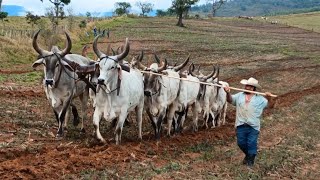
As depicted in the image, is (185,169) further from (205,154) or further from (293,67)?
(293,67)

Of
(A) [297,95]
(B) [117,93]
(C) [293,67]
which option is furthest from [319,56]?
(B) [117,93]

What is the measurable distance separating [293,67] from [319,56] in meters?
A: 8.71

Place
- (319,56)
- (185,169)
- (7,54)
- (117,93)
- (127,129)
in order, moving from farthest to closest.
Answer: (319,56) → (7,54) → (127,129) → (117,93) → (185,169)

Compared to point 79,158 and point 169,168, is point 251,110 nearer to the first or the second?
point 169,168

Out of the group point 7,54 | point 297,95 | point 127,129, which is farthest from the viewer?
point 7,54

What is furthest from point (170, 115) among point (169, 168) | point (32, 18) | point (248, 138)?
point (32, 18)

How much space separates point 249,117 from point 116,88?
290 cm

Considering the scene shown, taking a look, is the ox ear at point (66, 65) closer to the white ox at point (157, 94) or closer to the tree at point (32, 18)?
Result: the white ox at point (157, 94)

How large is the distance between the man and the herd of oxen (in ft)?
6.78

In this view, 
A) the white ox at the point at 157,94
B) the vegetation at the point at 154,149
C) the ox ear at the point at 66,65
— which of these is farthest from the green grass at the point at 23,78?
the white ox at the point at 157,94

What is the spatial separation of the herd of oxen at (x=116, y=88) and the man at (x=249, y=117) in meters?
2.07

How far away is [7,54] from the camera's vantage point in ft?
88.9

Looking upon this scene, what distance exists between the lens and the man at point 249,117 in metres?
9.95

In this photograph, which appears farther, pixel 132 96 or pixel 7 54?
pixel 7 54
